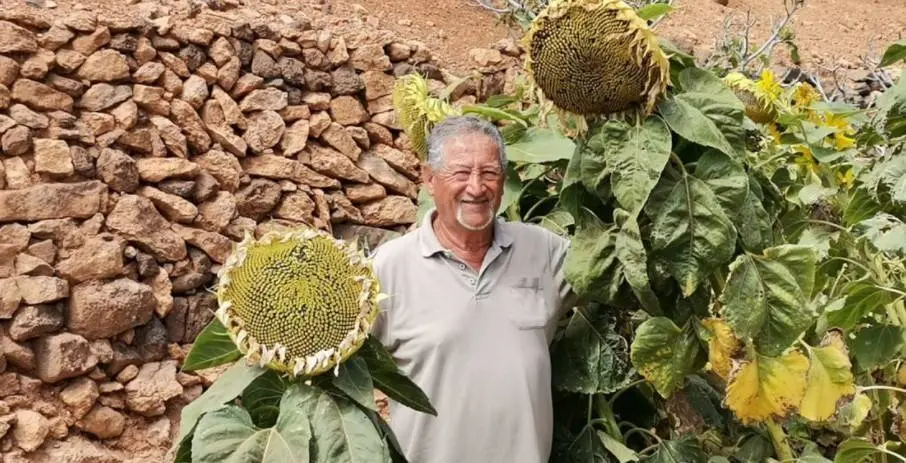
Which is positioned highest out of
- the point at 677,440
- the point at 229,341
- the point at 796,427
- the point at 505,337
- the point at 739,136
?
the point at 739,136

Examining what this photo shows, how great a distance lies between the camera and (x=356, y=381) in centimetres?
146

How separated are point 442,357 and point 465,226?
257 millimetres

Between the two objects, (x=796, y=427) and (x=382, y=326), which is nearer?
(x=382, y=326)

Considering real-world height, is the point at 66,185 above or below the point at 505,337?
below

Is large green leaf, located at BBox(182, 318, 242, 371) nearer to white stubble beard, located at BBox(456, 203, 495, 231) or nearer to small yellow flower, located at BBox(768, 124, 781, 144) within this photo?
white stubble beard, located at BBox(456, 203, 495, 231)

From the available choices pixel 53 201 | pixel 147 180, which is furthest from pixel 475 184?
pixel 147 180

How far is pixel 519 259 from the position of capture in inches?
79.5

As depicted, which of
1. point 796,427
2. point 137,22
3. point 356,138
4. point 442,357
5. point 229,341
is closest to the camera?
point 229,341

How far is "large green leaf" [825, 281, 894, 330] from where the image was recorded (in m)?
1.89

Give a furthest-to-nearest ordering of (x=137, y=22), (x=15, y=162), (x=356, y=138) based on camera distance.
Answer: (x=356, y=138), (x=137, y=22), (x=15, y=162)

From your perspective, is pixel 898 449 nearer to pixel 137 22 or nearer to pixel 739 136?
pixel 739 136

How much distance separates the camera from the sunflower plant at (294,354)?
138cm

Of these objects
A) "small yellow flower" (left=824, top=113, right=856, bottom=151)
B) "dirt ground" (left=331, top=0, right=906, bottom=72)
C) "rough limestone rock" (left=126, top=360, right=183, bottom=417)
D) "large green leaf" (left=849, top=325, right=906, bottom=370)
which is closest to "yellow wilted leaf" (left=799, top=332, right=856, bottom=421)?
"large green leaf" (left=849, top=325, right=906, bottom=370)

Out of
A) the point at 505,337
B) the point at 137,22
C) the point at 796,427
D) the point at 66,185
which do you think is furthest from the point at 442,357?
the point at 137,22
